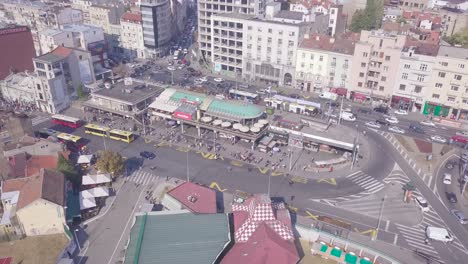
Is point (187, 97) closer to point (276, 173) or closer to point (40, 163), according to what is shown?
point (276, 173)

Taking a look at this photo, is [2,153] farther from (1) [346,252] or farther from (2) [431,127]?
(2) [431,127]

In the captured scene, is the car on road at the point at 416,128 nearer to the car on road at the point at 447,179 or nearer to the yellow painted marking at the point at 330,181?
the car on road at the point at 447,179

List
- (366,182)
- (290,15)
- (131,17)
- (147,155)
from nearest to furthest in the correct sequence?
(366,182), (147,155), (290,15), (131,17)

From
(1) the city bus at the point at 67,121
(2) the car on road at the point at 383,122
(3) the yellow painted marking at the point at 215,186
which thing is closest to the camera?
(3) the yellow painted marking at the point at 215,186

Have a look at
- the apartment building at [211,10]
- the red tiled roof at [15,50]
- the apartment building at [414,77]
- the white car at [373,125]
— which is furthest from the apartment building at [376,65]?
the red tiled roof at [15,50]

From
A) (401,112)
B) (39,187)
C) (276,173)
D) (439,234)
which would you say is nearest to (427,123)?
(401,112)

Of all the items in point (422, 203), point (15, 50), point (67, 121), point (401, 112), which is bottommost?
point (422, 203)

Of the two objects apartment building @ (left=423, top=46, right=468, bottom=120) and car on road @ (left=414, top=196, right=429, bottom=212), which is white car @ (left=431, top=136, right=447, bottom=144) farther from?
→ car on road @ (left=414, top=196, right=429, bottom=212)
